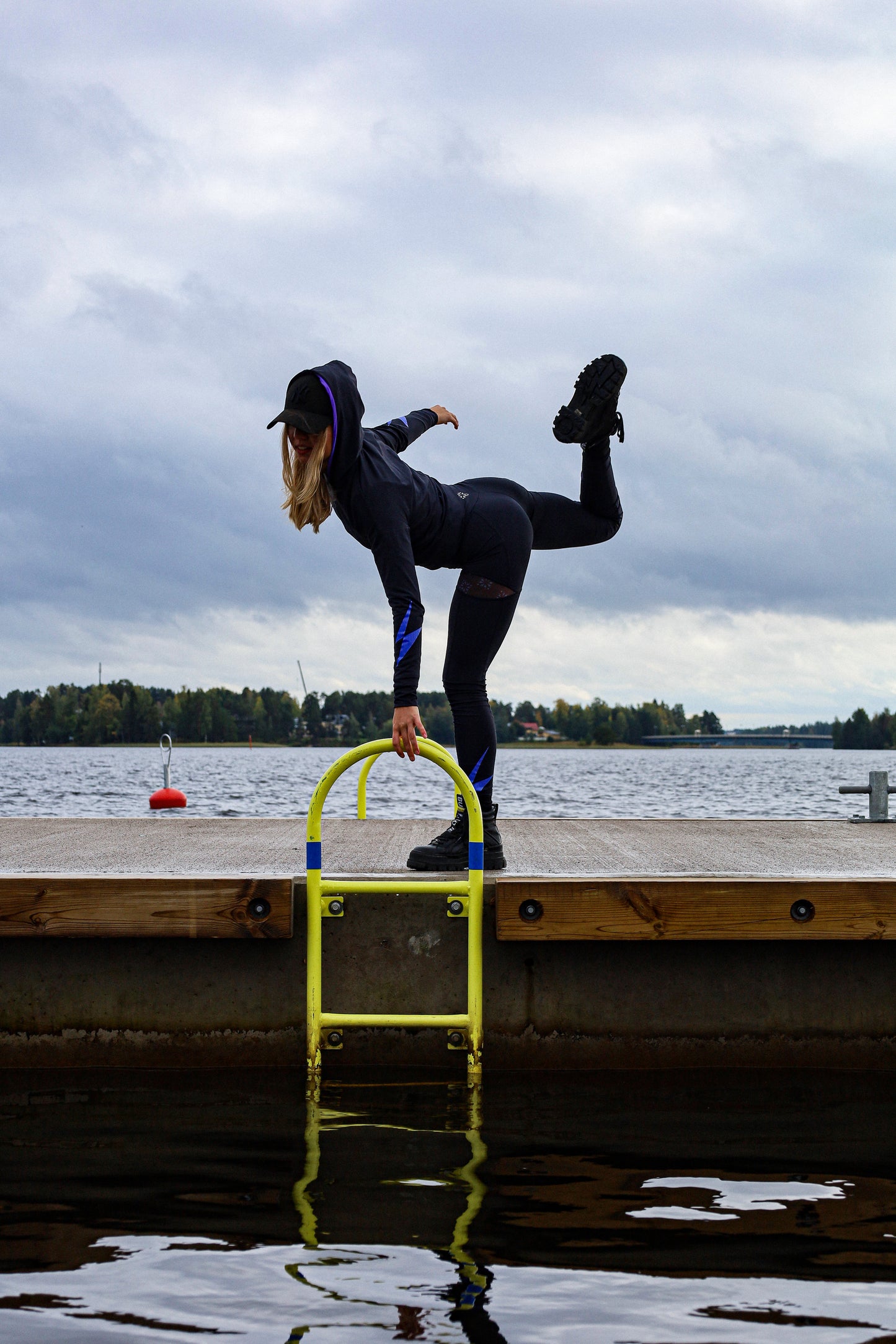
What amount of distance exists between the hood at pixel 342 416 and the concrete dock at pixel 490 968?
1604mm

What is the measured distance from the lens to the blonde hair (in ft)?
14.3

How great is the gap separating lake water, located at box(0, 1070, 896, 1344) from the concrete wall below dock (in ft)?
0.35

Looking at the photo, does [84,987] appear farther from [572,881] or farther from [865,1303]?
[865,1303]

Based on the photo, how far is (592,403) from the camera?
4629 millimetres

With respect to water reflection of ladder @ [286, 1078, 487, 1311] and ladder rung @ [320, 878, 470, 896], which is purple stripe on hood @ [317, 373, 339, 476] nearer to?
ladder rung @ [320, 878, 470, 896]

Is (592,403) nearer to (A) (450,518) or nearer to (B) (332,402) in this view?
(A) (450,518)

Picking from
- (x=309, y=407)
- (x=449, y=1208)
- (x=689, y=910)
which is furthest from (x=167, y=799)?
(x=449, y=1208)

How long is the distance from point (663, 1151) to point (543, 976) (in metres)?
0.82

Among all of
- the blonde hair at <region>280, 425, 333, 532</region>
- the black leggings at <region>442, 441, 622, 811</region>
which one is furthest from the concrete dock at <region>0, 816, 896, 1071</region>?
the blonde hair at <region>280, 425, 333, 532</region>

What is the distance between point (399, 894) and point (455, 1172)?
105cm

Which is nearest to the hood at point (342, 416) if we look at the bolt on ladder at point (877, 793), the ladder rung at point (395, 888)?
the ladder rung at point (395, 888)

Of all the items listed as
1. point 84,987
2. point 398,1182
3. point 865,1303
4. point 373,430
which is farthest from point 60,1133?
point 373,430

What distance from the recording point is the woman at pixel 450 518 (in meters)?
4.38

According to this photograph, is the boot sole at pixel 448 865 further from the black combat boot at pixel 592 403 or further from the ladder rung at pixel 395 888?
the black combat boot at pixel 592 403
